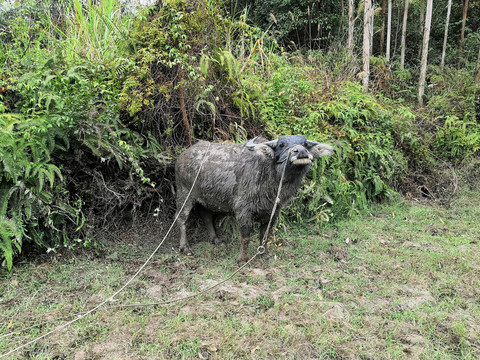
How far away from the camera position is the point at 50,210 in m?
3.89

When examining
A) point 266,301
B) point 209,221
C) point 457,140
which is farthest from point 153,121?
point 457,140

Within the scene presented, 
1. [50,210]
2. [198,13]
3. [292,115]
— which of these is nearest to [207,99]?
[198,13]

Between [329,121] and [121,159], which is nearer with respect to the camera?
[121,159]

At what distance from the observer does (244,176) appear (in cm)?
412

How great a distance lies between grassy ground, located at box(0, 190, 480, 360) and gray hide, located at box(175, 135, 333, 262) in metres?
0.57

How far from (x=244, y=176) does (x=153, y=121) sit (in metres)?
→ 1.93

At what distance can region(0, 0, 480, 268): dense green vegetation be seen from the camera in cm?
390

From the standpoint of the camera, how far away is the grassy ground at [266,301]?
2.63m

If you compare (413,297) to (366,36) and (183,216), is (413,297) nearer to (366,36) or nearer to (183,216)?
(183,216)

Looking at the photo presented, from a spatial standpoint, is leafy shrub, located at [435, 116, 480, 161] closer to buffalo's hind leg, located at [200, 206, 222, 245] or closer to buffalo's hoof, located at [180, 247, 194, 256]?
buffalo's hind leg, located at [200, 206, 222, 245]

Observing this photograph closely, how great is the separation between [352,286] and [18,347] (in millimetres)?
2985

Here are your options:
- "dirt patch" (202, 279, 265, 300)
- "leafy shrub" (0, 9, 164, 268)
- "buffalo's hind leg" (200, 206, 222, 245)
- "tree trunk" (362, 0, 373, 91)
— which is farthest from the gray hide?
"tree trunk" (362, 0, 373, 91)

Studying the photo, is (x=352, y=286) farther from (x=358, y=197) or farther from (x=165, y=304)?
(x=358, y=197)

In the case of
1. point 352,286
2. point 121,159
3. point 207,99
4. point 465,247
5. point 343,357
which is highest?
point 207,99
